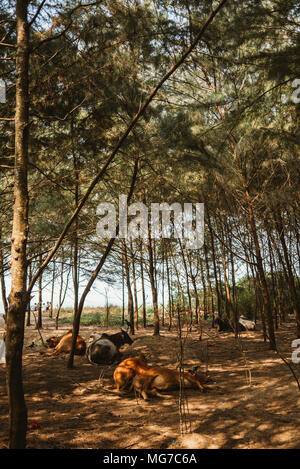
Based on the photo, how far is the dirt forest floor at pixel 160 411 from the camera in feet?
9.24

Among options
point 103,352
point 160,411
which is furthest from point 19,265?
point 103,352

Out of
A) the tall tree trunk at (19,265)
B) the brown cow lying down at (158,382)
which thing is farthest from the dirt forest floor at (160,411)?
the tall tree trunk at (19,265)

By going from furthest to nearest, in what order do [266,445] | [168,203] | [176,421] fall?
[168,203]
[176,421]
[266,445]

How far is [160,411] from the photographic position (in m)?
3.69

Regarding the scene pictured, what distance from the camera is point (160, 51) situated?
4.14 meters

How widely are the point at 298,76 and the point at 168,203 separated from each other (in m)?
6.69

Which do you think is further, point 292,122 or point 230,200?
point 230,200

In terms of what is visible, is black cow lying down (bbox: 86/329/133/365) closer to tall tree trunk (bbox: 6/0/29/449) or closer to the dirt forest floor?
the dirt forest floor

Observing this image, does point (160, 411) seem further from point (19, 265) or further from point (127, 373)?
A: point (19, 265)

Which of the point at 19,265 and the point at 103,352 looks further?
the point at 103,352

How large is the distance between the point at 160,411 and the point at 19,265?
99.2 inches

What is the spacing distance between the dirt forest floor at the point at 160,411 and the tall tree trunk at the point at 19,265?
572 mm
